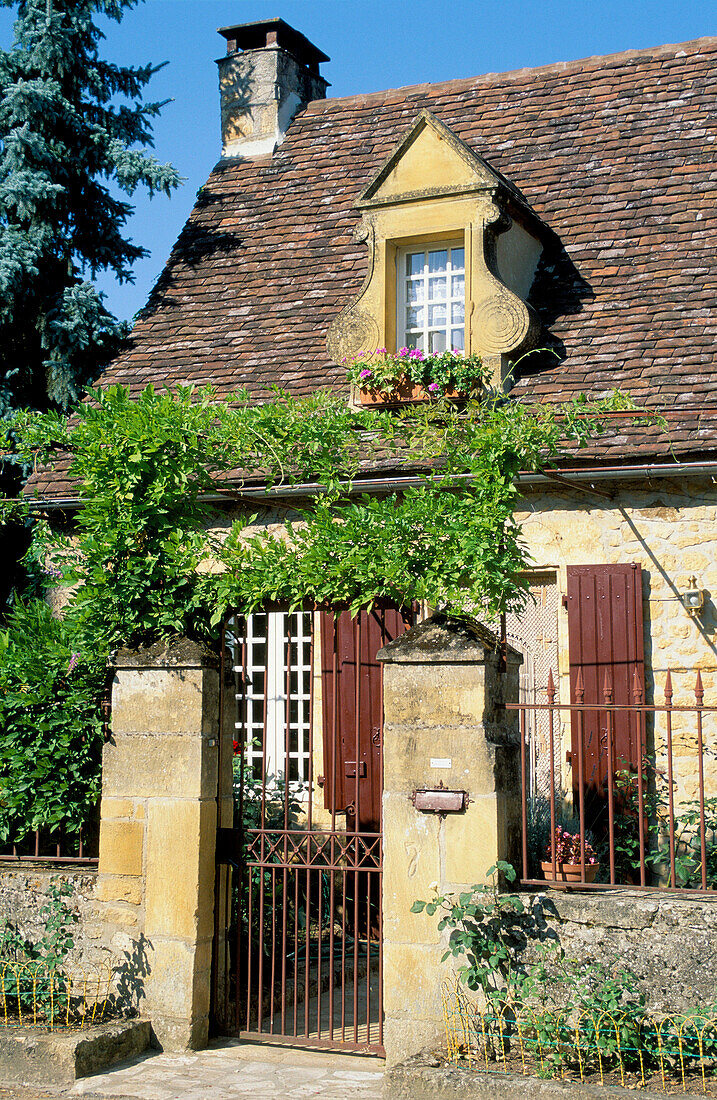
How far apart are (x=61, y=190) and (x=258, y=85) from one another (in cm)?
248

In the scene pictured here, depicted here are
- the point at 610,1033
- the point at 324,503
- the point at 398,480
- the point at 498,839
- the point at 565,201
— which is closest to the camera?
the point at 610,1033

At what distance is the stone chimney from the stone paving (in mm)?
9119

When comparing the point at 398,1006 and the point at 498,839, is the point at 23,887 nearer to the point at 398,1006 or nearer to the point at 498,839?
the point at 398,1006

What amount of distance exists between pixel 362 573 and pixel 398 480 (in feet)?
10.0

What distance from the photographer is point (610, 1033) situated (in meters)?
4.36

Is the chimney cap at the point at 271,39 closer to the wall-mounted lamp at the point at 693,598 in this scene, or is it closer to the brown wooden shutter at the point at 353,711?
the brown wooden shutter at the point at 353,711

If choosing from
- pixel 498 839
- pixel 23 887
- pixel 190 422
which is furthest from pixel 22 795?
pixel 498 839

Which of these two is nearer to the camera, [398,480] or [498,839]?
[498,839]

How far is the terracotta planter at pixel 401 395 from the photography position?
27.8ft

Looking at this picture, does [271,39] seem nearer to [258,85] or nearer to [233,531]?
[258,85]

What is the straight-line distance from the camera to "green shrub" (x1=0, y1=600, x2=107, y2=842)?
5777mm

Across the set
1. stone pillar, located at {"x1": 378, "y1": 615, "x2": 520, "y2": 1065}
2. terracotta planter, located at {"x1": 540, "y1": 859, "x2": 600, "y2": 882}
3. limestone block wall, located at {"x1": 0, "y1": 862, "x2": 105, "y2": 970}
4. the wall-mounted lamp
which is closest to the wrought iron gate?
stone pillar, located at {"x1": 378, "y1": 615, "x2": 520, "y2": 1065}

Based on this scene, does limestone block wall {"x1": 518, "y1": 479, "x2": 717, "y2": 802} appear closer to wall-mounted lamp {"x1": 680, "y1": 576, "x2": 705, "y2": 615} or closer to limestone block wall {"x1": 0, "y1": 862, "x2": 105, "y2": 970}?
wall-mounted lamp {"x1": 680, "y1": 576, "x2": 705, "y2": 615}

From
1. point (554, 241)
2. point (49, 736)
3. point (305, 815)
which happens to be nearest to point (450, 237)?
point (554, 241)
